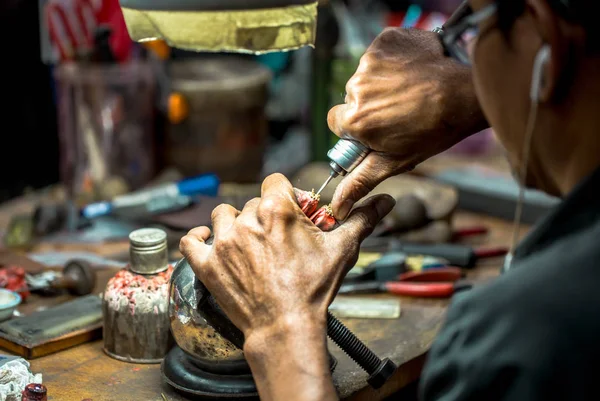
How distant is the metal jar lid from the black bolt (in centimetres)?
43

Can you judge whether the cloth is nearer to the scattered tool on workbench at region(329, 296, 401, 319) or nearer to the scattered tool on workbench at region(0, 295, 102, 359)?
the scattered tool on workbench at region(0, 295, 102, 359)

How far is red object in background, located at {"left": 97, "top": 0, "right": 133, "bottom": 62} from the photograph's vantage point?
3002 mm

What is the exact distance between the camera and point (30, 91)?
3.20m

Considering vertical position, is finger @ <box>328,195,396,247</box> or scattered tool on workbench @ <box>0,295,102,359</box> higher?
finger @ <box>328,195,396,247</box>

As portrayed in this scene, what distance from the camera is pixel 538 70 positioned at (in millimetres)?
1031

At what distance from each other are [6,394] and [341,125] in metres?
0.75

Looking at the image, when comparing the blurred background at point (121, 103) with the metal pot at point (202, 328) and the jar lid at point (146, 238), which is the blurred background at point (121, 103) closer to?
the jar lid at point (146, 238)

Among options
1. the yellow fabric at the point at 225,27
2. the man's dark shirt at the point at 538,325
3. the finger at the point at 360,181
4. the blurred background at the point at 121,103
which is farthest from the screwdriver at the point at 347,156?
the blurred background at the point at 121,103

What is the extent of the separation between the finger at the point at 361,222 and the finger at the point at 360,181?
0.8 inches

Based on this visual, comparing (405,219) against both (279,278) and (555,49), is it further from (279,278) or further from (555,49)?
(555,49)

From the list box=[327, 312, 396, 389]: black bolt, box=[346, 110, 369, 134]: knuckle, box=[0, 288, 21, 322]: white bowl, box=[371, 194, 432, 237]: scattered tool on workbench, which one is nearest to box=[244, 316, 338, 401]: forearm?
box=[327, 312, 396, 389]: black bolt

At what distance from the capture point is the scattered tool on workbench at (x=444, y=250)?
224 centimetres

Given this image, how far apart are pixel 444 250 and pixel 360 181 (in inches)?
32.7

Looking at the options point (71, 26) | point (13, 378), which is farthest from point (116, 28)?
point (13, 378)
